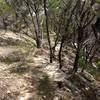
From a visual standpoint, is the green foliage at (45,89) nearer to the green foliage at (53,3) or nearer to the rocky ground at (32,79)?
the rocky ground at (32,79)

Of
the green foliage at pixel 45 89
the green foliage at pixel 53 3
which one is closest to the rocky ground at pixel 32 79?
the green foliage at pixel 45 89

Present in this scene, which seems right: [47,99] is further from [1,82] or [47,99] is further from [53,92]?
[1,82]

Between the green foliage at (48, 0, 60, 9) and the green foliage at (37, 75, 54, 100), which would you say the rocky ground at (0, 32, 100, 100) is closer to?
the green foliage at (37, 75, 54, 100)

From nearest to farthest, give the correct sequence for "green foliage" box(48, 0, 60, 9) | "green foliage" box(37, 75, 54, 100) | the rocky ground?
the rocky ground → "green foliage" box(37, 75, 54, 100) → "green foliage" box(48, 0, 60, 9)

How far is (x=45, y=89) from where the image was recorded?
45.6ft

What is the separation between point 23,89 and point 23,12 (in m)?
20.5

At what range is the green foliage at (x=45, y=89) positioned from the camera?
13169 mm

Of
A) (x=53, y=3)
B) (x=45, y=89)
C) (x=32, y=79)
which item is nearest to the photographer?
(x=45, y=89)

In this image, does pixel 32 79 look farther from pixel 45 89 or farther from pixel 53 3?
pixel 53 3

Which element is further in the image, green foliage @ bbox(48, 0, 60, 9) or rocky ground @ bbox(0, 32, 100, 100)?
green foliage @ bbox(48, 0, 60, 9)

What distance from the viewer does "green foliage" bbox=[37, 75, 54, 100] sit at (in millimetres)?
13169

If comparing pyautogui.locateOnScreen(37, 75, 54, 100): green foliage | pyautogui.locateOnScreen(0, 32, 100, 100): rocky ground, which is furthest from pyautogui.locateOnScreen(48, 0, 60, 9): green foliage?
pyautogui.locateOnScreen(37, 75, 54, 100): green foliage

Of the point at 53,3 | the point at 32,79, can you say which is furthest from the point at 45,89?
the point at 53,3

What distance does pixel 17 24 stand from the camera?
119 feet
